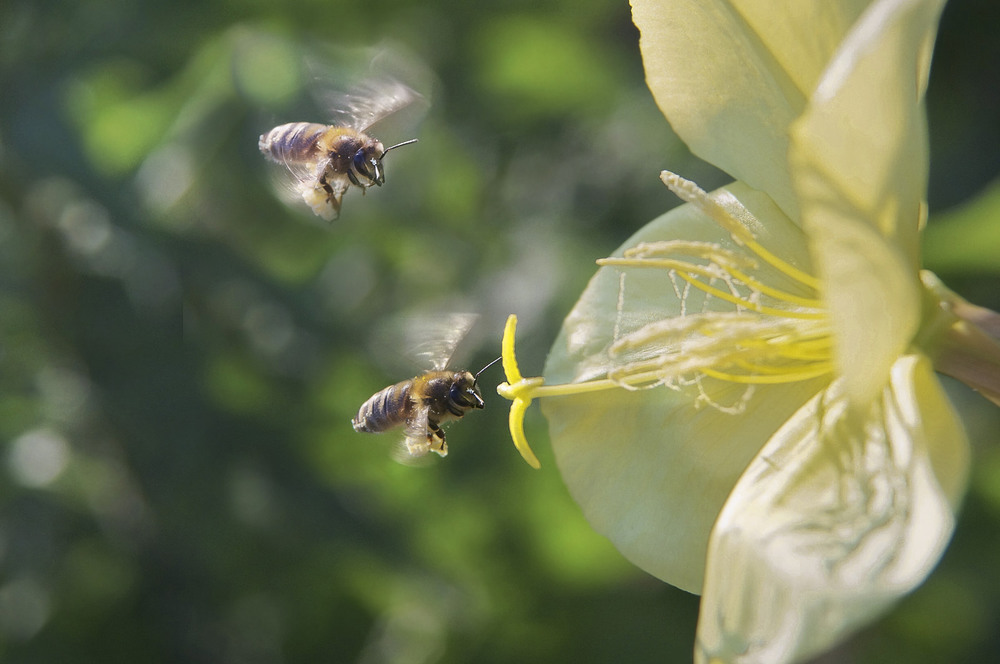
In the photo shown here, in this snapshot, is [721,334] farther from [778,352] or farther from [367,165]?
[367,165]

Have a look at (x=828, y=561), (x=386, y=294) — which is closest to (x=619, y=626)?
(x=386, y=294)

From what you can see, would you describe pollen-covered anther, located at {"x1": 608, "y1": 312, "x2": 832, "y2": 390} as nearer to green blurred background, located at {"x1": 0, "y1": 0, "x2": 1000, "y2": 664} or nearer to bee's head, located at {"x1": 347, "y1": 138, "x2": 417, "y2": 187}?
bee's head, located at {"x1": 347, "y1": 138, "x2": 417, "y2": 187}

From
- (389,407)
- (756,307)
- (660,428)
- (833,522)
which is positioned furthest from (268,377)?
(833,522)

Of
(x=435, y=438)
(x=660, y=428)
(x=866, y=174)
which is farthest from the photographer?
(x=435, y=438)

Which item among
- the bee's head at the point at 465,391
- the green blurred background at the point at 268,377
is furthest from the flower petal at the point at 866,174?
the green blurred background at the point at 268,377

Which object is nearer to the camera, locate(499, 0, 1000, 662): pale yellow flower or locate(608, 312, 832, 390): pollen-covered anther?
locate(499, 0, 1000, 662): pale yellow flower

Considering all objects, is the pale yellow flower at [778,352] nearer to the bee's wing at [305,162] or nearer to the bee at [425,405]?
the bee at [425,405]

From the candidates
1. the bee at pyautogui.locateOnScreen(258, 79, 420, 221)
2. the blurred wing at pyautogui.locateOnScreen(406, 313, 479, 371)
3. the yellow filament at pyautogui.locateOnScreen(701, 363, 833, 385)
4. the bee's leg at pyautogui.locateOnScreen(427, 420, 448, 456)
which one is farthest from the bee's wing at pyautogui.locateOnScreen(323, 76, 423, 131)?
the yellow filament at pyautogui.locateOnScreen(701, 363, 833, 385)
